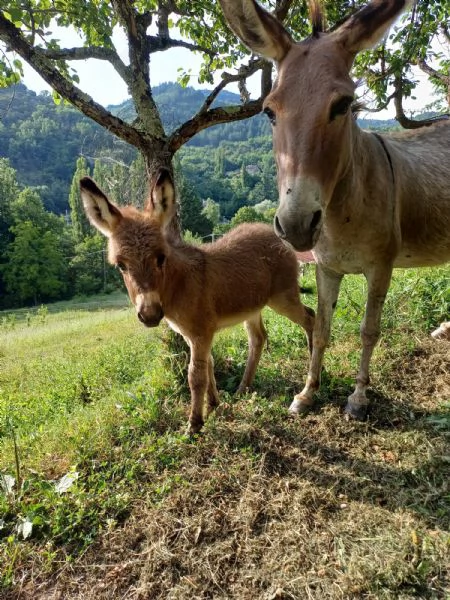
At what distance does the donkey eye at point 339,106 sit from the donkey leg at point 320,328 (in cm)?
164

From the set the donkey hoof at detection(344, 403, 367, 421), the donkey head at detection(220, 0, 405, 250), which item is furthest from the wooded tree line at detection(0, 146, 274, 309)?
the donkey head at detection(220, 0, 405, 250)

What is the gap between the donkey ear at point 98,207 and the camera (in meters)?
3.32

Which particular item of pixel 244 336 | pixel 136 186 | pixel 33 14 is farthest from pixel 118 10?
pixel 244 336

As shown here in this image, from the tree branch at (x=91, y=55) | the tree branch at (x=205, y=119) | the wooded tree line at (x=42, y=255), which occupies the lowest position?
the wooded tree line at (x=42, y=255)

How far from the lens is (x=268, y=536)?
8.16 feet

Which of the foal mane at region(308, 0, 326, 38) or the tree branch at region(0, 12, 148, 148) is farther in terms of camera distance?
the tree branch at region(0, 12, 148, 148)

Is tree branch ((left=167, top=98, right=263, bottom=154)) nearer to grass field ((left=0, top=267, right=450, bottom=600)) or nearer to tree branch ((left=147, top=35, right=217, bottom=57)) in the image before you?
tree branch ((left=147, top=35, right=217, bottom=57))

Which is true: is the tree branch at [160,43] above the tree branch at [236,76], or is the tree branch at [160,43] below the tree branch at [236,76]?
above

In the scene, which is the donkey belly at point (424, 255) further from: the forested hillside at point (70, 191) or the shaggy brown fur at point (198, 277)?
the forested hillside at point (70, 191)

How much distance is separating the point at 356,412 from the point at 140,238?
267 cm

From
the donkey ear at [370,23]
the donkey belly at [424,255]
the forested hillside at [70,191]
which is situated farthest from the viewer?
the forested hillside at [70,191]

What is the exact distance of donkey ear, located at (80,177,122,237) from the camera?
3318 mm

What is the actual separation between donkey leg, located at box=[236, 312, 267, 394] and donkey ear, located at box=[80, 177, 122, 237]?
1.98 metres

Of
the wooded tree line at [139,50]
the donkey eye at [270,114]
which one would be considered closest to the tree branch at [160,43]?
the wooded tree line at [139,50]
